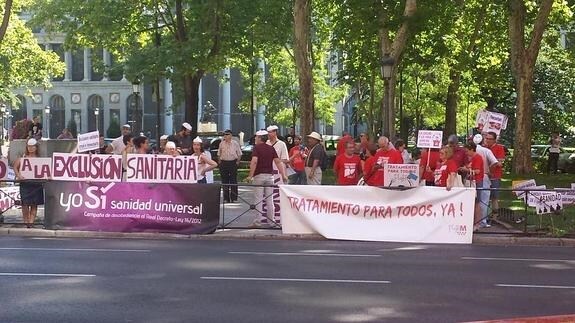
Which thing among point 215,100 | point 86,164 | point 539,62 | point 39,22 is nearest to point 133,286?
point 86,164

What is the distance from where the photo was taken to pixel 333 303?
8.63 m

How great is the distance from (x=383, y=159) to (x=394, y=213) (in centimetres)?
219

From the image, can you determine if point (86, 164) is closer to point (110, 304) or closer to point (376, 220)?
point (376, 220)

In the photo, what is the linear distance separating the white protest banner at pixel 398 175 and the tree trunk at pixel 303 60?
541 inches

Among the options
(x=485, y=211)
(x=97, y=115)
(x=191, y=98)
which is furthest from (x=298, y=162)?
(x=97, y=115)

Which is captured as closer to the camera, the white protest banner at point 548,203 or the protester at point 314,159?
the white protest banner at point 548,203

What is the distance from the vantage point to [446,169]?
1580 centimetres

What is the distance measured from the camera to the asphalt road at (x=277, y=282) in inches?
320

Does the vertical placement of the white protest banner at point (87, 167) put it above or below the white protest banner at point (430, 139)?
below

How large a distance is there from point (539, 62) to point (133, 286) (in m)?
51.7

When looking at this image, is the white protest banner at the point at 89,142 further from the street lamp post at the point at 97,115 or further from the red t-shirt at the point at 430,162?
the street lamp post at the point at 97,115

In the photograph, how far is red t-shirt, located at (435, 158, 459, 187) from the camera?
616 inches

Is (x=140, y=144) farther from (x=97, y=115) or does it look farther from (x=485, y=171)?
(x=97, y=115)

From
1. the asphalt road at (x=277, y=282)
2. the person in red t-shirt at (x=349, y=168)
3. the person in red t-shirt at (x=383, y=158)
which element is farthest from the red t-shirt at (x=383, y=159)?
the asphalt road at (x=277, y=282)
